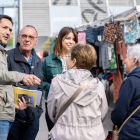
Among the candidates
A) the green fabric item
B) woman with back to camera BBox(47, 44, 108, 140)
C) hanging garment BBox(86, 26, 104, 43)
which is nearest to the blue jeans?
woman with back to camera BBox(47, 44, 108, 140)

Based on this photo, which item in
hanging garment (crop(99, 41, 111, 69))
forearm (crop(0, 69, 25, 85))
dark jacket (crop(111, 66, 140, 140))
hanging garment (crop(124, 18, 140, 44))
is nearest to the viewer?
forearm (crop(0, 69, 25, 85))

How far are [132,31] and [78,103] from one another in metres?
4.26

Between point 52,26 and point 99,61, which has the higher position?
point 52,26

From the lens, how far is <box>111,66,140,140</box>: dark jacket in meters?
2.42

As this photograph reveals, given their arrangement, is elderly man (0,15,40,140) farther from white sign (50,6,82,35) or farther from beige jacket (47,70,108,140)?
white sign (50,6,82,35)

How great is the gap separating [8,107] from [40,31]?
20.3m

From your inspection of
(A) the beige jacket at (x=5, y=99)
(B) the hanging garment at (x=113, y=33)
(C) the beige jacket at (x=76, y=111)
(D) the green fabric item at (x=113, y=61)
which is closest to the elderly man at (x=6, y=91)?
(A) the beige jacket at (x=5, y=99)

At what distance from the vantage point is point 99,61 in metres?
7.51

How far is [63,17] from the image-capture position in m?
22.1

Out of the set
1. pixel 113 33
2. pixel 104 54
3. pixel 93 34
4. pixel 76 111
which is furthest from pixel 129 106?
pixel 93 34

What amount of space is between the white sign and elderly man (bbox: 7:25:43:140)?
19.2 m

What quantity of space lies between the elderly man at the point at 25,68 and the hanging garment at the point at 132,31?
3.45m

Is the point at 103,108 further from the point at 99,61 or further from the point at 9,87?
the point at 99,61

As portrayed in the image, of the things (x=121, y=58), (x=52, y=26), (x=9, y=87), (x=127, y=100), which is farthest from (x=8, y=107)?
(x=52, y=26)
